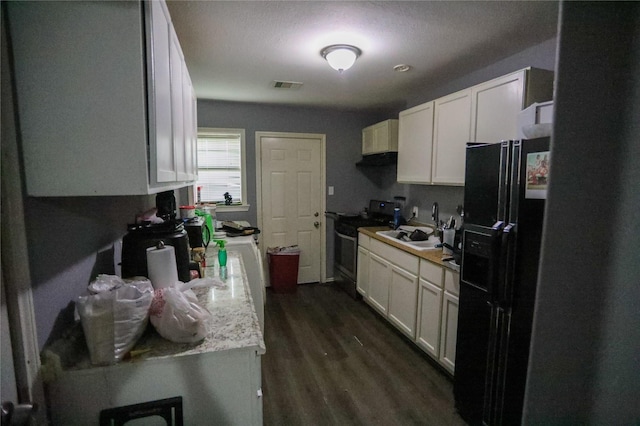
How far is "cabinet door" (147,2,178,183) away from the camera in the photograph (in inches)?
34.4

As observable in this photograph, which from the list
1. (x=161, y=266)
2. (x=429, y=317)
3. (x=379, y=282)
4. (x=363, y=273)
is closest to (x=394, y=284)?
(x=379, y=282)

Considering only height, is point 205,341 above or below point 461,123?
below

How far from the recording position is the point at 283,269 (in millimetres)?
3836

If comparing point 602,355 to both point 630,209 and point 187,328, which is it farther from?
point 187,328

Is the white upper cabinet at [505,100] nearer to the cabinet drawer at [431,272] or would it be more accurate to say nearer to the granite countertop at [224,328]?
the cabinet drawer at [431,272]

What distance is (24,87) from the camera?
758 millimetres

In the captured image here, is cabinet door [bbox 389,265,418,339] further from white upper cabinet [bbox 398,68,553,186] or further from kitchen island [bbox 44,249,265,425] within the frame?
kitchen island [bbox 44,249,265,425]

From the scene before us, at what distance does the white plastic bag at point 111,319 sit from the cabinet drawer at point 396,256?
2.01 m

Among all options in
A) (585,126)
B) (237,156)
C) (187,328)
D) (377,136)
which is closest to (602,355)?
(585,126)

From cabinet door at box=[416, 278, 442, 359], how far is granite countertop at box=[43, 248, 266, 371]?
4.80 ft

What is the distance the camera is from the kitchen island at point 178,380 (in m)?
0.88

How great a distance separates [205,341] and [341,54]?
1918 millimetres

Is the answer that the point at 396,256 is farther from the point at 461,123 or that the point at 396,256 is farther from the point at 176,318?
the point at 176,318

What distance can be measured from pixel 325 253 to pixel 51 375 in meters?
3.49
